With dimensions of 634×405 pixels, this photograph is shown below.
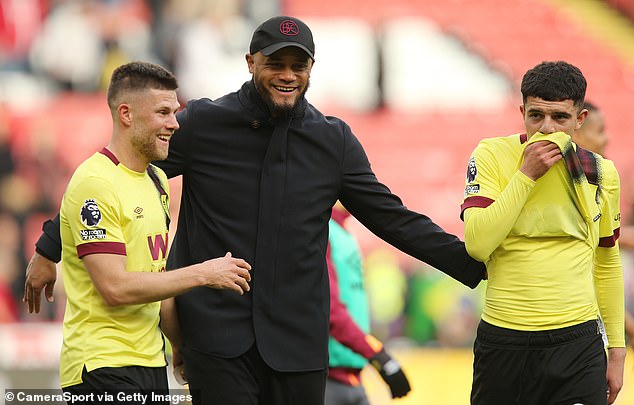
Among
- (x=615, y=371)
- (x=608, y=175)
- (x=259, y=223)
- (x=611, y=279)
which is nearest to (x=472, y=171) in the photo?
(x=608, y=175)

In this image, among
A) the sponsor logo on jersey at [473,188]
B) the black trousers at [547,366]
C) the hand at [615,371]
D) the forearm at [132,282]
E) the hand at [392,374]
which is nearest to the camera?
the forearm at [132,282]

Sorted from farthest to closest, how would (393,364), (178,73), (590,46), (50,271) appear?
(590,46) → (178,73) → (393,364) → (50,271)

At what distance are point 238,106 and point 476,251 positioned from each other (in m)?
1.09

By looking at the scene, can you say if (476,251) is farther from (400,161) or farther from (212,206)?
(400,161)

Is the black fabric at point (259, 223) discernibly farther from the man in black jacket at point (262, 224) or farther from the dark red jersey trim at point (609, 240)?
the dark red jersey trim at point (609, 240)

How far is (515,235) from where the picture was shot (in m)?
4.04

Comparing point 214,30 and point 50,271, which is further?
point 214,30

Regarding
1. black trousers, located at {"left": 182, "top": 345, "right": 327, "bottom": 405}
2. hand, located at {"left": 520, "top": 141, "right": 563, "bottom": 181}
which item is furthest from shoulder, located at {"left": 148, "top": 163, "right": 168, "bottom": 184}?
hand, located at {"left": 520, "top": 141, "right": 563, "bottom": 181}

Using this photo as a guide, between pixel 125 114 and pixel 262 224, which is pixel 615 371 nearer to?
pixel 262 224

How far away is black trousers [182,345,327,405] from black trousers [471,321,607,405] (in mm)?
696

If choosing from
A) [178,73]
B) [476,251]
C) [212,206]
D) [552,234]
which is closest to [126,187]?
[212,206]

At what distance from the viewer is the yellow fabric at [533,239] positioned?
13.1 ft

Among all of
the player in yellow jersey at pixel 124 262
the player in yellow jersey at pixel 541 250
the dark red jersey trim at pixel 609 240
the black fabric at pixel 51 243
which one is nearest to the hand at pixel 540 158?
the player in yellow jersey at pixel 541 250

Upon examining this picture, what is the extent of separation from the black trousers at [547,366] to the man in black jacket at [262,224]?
379mm
